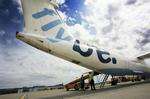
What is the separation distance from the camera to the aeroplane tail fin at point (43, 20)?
16609 millimetres

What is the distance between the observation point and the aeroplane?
54.3ft

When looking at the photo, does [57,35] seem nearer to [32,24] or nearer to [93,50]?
[32,24]

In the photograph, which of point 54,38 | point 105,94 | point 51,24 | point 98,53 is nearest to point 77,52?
point 54,38

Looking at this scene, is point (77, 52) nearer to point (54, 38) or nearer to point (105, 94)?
point (54, 38)

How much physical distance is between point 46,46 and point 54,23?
2.52m

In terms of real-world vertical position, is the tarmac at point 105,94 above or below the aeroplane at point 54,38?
below

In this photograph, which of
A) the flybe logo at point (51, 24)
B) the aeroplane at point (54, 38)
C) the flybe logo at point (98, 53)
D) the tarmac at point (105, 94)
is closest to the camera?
the tarmac at point (105, 94)

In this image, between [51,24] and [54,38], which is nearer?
[54,38]

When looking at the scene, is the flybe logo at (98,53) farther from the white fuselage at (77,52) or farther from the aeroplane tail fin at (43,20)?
the aeroplane tail fin at (43,20)

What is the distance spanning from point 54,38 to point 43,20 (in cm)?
172

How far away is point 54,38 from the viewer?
17.5 meters

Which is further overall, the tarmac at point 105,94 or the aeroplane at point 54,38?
the aeroplane at point 54,38

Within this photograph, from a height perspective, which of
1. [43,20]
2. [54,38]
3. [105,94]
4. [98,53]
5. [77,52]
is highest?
[43,20]

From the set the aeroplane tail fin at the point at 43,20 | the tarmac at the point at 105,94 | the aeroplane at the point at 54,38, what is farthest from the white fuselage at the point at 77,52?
the tarmac at the point at 105,94
